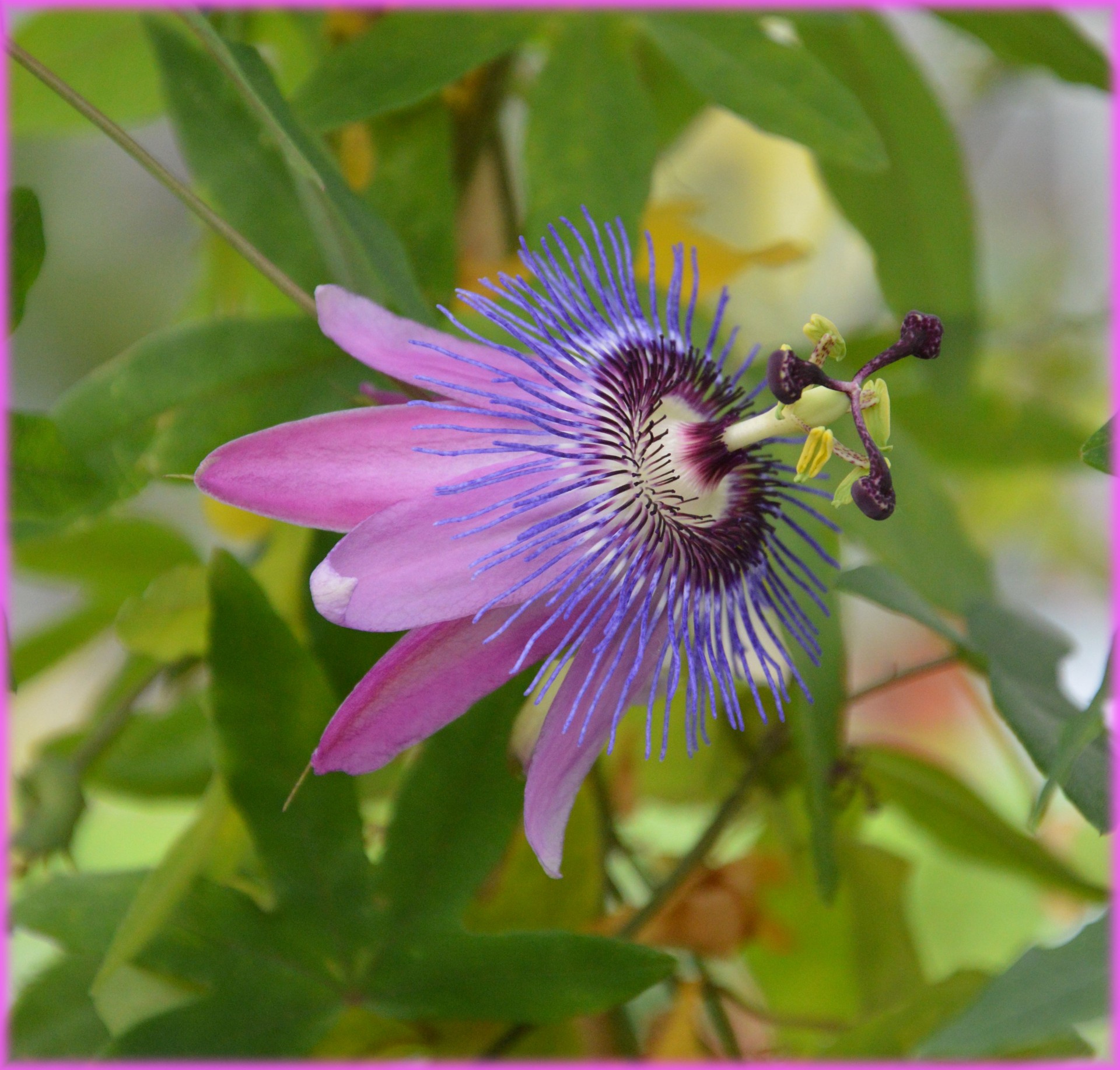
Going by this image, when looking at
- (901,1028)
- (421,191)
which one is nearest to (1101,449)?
(901,1028)

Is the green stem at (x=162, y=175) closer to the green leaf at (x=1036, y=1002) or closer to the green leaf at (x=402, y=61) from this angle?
the green leaf at (x=402, y=61)

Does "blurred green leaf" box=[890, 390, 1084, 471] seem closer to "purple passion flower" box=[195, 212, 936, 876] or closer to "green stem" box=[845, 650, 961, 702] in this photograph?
"green stem" box=[845, 650, 961, 702]

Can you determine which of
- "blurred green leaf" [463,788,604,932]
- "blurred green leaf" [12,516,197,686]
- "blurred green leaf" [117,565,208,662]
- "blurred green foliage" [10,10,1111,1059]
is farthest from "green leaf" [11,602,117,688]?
"blurred green leaf" [463,788,604,932]

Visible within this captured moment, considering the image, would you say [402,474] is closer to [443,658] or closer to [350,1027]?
[443,658]

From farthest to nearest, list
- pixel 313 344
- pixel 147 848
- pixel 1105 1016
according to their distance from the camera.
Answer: pixel 147 848 → pixel 313 344 → pixel 1105 1016

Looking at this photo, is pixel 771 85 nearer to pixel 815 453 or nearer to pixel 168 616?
pixel 815 453

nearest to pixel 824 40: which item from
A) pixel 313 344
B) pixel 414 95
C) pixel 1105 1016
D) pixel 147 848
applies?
pixel 414 95
